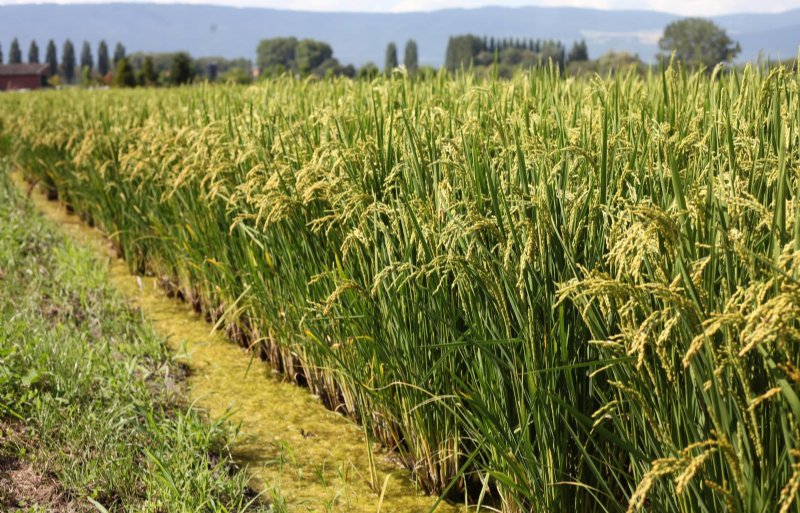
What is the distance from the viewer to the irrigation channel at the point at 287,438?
103 inches

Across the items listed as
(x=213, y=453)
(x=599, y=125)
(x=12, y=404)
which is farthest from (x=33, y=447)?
(x=599, y=125)

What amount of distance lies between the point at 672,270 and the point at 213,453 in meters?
1.95

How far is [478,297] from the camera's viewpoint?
2.19 meters

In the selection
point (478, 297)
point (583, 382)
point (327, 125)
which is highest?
point (327, 125)

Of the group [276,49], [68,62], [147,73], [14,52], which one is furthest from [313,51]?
[147,73]

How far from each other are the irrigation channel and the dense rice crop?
0.10 metres

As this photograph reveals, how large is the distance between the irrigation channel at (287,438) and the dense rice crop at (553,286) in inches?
4.1

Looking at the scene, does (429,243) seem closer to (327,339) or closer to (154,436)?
(327,339)

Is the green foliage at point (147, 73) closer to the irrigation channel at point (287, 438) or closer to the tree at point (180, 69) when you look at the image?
the tree at point (180, 69)

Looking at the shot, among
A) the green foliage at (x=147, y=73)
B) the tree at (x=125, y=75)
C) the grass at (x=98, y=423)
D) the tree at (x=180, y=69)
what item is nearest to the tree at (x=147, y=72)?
the green foliage at (x=147, y=73)

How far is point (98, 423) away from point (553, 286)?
1.90 m

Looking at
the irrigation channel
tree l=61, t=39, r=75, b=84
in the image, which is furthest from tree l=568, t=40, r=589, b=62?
the irrigation channel

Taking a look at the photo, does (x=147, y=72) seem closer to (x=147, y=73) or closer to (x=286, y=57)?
(x=147, y=73)

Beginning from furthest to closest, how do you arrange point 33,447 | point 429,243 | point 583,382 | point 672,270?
1. point 33,447
2. point 429,243
3. point 583,382
4. point 672,270
